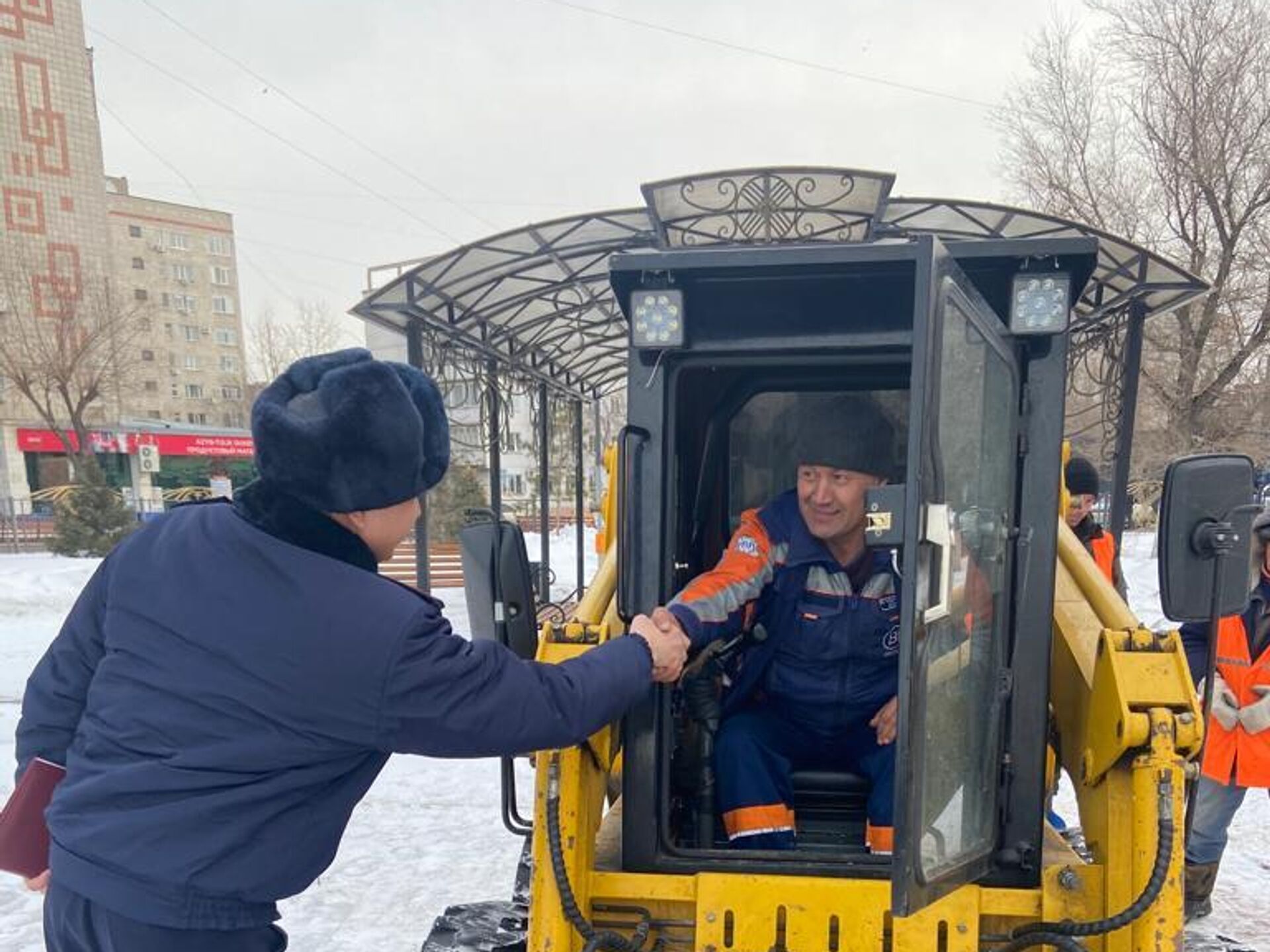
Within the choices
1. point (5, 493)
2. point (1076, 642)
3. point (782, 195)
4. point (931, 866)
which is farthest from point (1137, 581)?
point (5, 493)

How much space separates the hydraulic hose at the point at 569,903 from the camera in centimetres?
206

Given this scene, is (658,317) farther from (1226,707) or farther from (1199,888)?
(1199,888)

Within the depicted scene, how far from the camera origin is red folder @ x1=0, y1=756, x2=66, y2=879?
76.6 inches

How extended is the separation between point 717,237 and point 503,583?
6.43 meters

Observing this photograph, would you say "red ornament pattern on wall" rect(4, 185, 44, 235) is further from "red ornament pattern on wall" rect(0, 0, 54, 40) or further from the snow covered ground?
the snow covered ground

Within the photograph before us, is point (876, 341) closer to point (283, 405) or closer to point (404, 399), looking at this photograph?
point (404, 399)

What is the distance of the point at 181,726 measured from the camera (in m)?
1.66

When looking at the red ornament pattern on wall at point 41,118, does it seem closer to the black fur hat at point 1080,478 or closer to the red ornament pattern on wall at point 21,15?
the red ornament pattern on wall at point 21,15

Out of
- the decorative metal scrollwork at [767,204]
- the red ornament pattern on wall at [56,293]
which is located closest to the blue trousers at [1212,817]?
the decorative metal scrollwork at [767,204]

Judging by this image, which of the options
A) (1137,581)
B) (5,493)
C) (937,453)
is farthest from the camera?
(5,493)

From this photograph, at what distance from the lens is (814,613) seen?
8.59 feet

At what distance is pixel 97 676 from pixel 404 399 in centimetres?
85

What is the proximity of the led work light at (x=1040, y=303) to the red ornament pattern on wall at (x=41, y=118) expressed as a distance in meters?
42.0

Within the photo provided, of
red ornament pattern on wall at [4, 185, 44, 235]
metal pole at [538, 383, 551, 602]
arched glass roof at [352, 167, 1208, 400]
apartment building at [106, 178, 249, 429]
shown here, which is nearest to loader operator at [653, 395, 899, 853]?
arched glass roof at [352, 167, 1208, 400]
